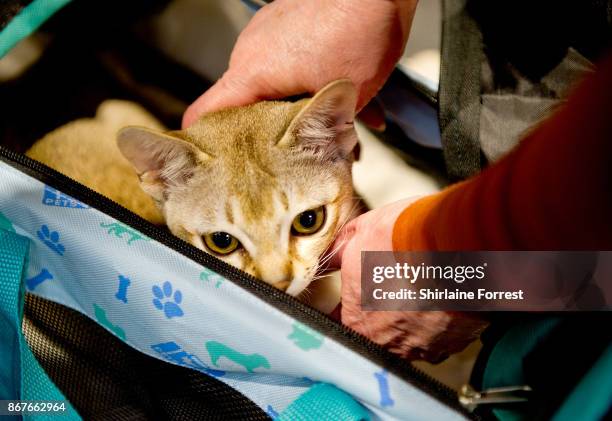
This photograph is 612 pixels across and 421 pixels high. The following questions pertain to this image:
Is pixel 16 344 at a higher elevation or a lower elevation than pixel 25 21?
lower

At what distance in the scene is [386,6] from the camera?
900 millimetres

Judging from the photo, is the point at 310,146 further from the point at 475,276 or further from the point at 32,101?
the point at 32,101

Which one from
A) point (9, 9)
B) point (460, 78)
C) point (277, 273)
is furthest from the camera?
point (9, 9)

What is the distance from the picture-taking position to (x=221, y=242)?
86 centimetres

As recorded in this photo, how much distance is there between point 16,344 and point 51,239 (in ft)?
0.54

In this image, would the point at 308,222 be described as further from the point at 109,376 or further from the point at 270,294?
the point at 109,376

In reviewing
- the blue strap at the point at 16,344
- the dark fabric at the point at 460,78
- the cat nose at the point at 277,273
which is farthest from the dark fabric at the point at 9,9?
the dark fabric at the point at 460,78

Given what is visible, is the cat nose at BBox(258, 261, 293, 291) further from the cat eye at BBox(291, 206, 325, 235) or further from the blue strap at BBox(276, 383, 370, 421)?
the blue strap at BBox(276, 383, 370, 421)

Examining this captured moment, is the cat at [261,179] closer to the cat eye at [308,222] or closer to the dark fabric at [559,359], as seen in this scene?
the cat eye at [308,222]

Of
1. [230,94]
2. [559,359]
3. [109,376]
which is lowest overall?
[109,376]

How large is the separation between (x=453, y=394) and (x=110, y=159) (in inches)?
A: 35.6

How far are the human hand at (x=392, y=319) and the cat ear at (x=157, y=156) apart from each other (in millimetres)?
308

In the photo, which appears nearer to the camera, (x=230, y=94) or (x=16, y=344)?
(x=16, y=344)

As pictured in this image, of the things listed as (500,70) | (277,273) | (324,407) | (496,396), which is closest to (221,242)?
(277,273)
